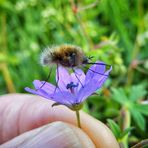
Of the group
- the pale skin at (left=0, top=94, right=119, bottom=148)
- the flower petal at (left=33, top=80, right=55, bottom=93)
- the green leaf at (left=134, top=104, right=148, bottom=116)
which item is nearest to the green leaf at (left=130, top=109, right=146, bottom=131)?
the green leaf at (left=134, top=104, right=148, bottom=116)

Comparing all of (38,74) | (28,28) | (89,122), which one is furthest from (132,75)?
(89,122)

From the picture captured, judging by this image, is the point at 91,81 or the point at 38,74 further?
the point at 38,74

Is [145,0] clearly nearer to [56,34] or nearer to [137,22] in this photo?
[137,22]

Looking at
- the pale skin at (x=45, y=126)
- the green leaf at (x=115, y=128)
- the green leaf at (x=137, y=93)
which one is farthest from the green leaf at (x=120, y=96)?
the green leaf at (x=115, y=128)

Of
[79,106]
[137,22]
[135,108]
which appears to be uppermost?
[137,22]

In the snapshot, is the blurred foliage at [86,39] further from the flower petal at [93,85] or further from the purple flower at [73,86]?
the flower petal at [93,85]

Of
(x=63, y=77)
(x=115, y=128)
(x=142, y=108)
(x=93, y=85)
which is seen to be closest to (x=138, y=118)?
(x=142, y=108)

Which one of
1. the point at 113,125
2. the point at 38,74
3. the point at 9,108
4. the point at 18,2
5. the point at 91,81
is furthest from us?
the point at 18,2
